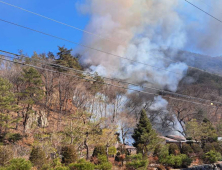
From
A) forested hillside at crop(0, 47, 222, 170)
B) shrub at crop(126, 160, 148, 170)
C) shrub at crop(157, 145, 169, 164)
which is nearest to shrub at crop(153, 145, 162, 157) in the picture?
forested hillside at crop(0, 47, 222, 170)

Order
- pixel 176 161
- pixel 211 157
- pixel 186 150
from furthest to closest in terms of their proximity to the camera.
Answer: pixel 186 150
pixel 211 157
pixel 176 161

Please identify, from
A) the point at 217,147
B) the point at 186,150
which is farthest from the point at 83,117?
the point at 217,147

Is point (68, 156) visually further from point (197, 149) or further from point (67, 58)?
point (67, 58)

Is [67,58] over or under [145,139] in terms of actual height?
over

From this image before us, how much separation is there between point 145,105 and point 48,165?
28.4m

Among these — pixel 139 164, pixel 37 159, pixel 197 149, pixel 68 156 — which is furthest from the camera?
pixel 197 149

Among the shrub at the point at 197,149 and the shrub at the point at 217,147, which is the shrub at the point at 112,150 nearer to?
the shrub at the point at 197,149

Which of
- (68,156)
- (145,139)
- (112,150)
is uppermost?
(145,139)

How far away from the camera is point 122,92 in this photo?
31141mm

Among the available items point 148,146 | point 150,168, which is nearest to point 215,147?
point 148,146

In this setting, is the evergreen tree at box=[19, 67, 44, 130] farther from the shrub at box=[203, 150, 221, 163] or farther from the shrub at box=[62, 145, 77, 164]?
the shrub at box=[203, 150, 221, 163]

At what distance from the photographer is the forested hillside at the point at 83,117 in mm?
12625

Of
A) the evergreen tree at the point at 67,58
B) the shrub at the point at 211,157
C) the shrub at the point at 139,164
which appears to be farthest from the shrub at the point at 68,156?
the evergreen tree at the point at 67,58

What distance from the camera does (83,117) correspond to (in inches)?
619
